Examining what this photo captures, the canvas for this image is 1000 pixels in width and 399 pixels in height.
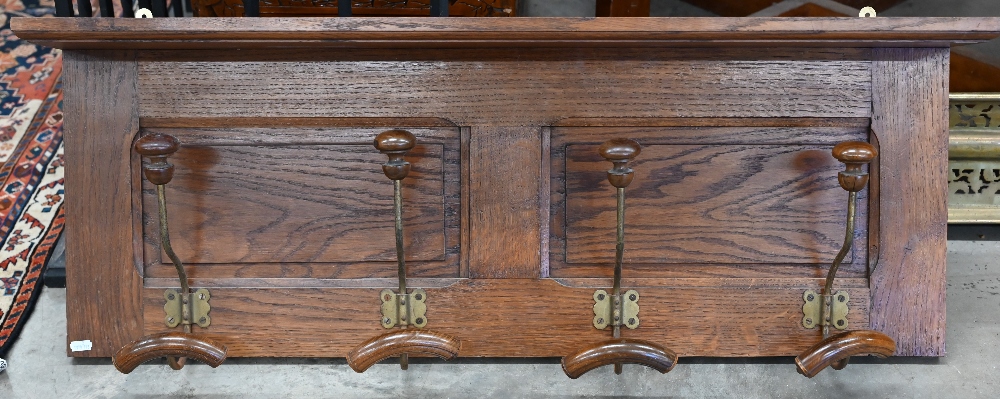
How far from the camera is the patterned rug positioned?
1.30 m

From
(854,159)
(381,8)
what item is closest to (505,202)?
(854,159)

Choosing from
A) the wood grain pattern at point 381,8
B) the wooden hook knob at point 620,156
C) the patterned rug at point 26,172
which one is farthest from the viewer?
the wood grain pattern at point 381,8

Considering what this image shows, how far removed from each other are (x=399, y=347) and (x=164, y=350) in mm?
312

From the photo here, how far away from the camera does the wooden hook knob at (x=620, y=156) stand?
0.98 meters

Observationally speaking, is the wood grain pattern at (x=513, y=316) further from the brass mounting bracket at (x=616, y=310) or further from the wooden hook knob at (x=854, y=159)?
the wooden hook knob at (x=854, y=159)

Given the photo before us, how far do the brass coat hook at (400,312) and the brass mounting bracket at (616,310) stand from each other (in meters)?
0.20

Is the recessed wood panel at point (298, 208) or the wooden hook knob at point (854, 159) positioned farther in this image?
Answer: the recessed wood panel at point (298, 208)

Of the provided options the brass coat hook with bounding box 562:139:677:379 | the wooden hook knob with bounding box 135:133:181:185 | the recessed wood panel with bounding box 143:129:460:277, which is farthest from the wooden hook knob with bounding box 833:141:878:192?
the wooden hook knob with bounding box 135:133:181:185

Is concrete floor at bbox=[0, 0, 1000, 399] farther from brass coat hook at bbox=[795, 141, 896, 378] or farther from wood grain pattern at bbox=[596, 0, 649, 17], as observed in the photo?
wood grain pattern at bbox=[596, 0, 649, 17]

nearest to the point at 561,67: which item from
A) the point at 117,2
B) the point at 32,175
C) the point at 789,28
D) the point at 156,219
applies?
the point at 789,28

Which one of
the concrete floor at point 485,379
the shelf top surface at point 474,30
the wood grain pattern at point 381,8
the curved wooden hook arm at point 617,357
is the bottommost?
the concrete floor at point 485,379

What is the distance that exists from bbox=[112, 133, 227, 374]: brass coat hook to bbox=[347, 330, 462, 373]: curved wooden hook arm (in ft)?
0.62

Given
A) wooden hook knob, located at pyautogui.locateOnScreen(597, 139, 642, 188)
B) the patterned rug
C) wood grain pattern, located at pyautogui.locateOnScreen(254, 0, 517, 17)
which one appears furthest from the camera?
wood grain pattern, located at pyautogui.locateOnScreen(254, 0, 517, 17)

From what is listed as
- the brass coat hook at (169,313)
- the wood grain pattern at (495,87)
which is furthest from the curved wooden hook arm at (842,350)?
the brass coat hook at (169,313)
